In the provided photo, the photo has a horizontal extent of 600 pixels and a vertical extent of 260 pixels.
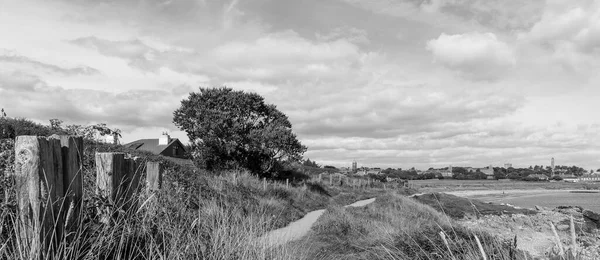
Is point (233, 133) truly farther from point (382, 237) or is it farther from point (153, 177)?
point (153, 177)

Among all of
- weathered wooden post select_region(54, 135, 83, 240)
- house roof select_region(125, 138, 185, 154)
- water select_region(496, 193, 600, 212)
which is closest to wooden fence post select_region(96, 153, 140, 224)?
weathered wooden post select_region(54, 135, 83, 240)

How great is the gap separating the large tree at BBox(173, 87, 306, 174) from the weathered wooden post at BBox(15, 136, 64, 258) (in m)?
22.5

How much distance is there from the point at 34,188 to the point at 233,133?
23.3 m

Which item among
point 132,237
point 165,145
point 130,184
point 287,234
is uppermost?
point 165,145

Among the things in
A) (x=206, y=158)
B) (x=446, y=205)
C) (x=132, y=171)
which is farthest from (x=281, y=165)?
(x=132, y=171)

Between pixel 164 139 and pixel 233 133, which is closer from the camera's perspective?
pixel 233 133

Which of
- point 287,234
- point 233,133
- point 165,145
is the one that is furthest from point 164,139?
point 287,234

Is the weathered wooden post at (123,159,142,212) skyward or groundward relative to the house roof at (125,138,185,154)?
groundward

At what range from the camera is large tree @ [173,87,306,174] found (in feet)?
85.9

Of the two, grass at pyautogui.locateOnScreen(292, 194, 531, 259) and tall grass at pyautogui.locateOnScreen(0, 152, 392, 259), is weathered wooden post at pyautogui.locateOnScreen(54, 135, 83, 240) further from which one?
grass at pyautogui.locateOnScreen(292, 194, 531, 259)

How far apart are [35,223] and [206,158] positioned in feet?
75.1

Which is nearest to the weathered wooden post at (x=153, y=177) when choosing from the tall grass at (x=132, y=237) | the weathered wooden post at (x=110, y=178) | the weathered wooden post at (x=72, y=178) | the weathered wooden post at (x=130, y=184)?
the tall grass at (x=132, y=237)

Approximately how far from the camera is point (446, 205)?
85.5 feet

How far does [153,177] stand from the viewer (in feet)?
18.5
